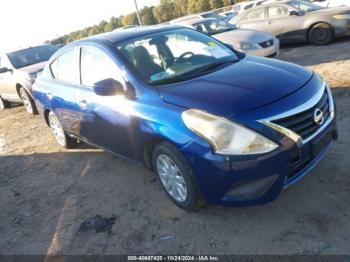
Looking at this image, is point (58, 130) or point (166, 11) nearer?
point (58, 130)

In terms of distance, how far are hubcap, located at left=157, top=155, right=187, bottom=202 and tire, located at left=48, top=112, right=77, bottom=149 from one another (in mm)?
2703

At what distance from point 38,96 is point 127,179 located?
2469 mm

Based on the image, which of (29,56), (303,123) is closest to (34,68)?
(29,56)

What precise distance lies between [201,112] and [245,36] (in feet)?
20.1

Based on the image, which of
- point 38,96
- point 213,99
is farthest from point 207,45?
point 38,96

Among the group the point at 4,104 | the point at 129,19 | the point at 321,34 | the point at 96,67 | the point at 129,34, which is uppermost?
the point at 129,34

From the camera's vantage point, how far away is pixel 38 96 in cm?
589

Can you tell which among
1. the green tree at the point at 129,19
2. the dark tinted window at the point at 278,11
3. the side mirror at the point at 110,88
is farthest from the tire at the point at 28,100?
the green tree at the point at 129,19

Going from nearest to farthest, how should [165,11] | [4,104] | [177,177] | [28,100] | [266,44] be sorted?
[177,177] → [266,44] → [28,100] → [4,104] → [165,11]

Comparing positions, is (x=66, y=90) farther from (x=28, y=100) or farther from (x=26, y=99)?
(x=26, y=99)

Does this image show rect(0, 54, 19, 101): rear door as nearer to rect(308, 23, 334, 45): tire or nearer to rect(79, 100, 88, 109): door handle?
rect(79, 100, 88, 109): door handle

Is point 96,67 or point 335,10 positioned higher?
point 96,67

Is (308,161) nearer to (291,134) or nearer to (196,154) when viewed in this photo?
(291,134)

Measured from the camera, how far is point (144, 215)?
3.64 m
